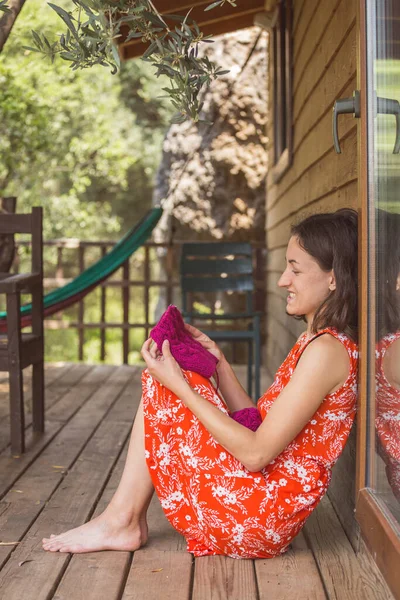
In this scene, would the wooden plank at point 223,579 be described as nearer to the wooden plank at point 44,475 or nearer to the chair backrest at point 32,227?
the wooden plank at point 44,475

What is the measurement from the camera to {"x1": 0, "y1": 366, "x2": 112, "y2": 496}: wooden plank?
2.88 meters

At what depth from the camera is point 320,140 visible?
309cm

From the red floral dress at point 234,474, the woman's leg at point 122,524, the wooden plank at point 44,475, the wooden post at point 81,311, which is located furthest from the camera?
the wooden post at point 81,311

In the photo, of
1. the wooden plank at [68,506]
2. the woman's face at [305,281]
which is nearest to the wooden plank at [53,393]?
the wooden plank at [68,506]

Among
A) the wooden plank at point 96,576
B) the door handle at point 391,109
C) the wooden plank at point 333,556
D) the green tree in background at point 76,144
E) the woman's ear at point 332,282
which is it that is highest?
the green tree in background at point 76,144

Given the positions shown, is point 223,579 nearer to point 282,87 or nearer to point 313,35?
point 313,35

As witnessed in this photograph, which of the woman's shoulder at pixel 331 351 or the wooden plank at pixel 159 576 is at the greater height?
the woman's shoulder at pixel 331 351

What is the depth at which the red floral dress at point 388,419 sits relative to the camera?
5.35ft

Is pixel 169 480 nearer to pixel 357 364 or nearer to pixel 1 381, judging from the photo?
pixel 357 364

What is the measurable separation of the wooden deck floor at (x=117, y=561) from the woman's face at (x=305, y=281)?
630 mm

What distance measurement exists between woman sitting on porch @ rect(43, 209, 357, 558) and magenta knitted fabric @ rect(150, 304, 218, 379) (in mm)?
26

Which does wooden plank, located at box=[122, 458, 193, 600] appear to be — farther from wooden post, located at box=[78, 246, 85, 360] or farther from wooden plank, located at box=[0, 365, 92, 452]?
wooden post, located at box=[78, 246, 85, 360]

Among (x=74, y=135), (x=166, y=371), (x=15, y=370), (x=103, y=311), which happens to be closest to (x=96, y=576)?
(x=166, y=371)

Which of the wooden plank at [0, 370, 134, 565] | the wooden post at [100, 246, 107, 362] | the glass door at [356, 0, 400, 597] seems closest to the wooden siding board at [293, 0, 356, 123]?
the glass door at [356, 0, 400, 597]
